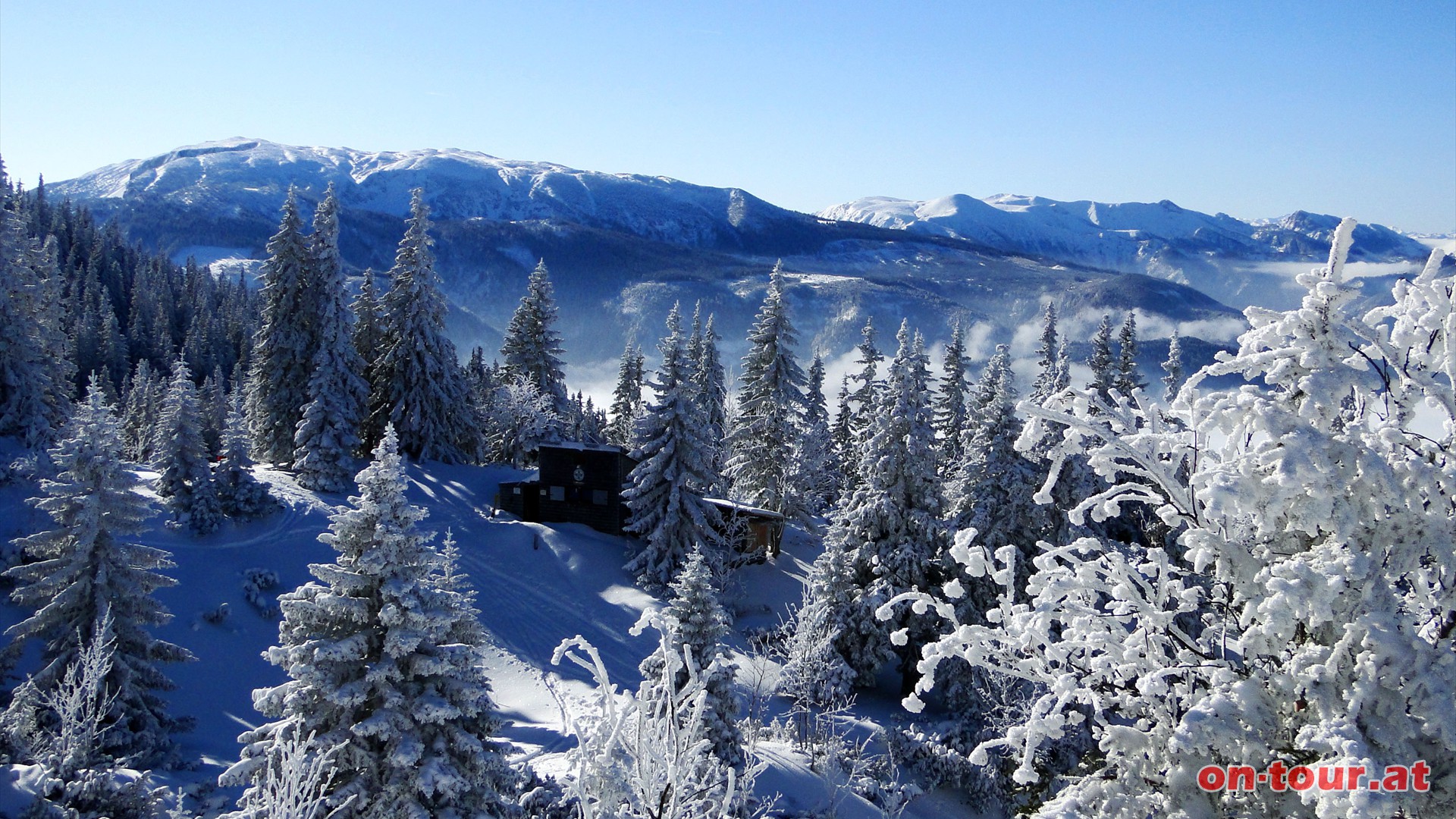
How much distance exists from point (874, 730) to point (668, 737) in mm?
22847

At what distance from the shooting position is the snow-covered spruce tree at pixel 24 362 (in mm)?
35812

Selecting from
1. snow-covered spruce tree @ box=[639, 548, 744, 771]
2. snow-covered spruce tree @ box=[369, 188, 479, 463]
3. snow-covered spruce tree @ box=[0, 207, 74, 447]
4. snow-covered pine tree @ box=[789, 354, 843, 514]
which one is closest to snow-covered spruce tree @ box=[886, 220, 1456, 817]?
snow-covered spruce tree @ box=[639, 548, 744, 771]

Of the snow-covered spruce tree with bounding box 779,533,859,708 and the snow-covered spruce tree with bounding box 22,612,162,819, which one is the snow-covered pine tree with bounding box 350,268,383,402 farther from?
the snow-covered spruce tree with bounding box 779,533,859,708

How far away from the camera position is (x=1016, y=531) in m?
29.8

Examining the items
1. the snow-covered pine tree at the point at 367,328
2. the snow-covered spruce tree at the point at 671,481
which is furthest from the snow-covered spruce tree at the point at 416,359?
the snow-covered spruce tree at the point at 671,481

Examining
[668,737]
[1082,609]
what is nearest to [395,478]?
[668,737]

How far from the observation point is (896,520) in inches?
1214

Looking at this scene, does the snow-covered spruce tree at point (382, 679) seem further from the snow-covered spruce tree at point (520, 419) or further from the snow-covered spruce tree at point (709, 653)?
the snow-covered spruce tree at point (520, 419)

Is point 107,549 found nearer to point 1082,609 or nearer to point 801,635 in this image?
point 801,635

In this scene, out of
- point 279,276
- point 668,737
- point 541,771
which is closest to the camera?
point 668,737

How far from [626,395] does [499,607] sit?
25397 mm

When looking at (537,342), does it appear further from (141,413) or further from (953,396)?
(141,413)

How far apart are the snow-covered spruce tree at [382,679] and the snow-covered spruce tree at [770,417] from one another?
97.7ft

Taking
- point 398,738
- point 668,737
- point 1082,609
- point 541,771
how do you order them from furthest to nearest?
point 541,771 → point 398,738 → point 668,737 → point 1082,609
